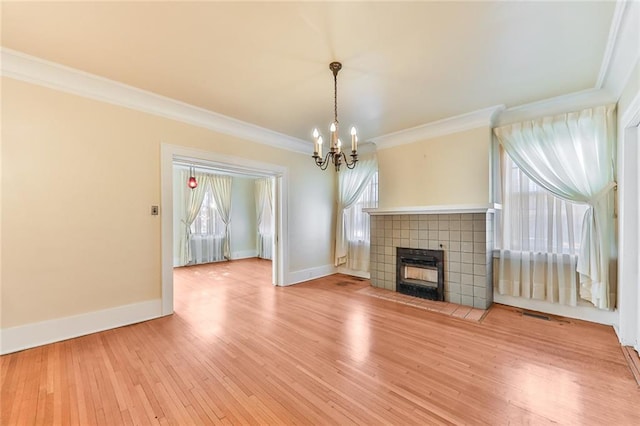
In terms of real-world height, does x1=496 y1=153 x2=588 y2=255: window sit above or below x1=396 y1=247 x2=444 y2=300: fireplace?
above

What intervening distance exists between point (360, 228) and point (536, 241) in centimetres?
280

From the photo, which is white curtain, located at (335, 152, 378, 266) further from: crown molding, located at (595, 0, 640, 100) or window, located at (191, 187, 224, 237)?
window, located at (191, 187, 224, 237)

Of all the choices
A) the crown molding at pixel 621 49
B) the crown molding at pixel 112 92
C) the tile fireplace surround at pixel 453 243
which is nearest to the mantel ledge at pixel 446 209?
the tile fireplace surround at pixel 453 243

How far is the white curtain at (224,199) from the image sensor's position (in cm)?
726

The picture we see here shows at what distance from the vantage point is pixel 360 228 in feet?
17.3

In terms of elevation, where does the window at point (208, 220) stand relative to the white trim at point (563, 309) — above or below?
above

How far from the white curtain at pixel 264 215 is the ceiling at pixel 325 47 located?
4.71 m

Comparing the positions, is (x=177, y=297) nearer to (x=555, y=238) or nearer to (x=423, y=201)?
(x=423, y=201)

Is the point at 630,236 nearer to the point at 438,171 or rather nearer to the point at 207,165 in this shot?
the point at 438,171

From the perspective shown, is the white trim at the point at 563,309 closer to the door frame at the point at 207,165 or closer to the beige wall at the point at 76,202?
the door frame at the point at 207,165

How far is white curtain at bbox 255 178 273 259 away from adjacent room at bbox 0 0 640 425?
3.45m

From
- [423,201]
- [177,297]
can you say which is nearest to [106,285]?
[177,297]

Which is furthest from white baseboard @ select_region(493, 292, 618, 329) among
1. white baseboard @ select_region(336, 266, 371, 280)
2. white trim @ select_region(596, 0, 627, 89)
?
white trim @ select_region(596, 0, 627, 89)

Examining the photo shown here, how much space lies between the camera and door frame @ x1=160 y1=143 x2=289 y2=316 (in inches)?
128
